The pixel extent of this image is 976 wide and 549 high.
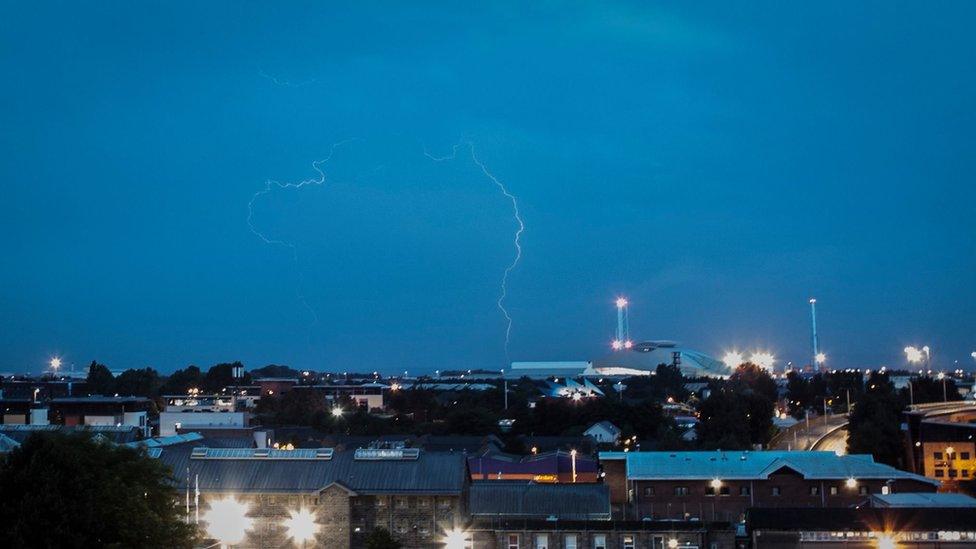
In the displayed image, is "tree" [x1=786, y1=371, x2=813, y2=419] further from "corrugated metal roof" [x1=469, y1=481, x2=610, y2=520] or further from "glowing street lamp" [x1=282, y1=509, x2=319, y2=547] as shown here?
"glowing street lamp" [x1=282, y1=509, x2=319, y2=547]

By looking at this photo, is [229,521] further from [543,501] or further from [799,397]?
[799,397]

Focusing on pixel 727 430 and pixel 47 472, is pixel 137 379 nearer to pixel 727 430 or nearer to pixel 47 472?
pixel 727 430

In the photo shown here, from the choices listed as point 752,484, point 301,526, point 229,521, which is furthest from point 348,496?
point 752,484

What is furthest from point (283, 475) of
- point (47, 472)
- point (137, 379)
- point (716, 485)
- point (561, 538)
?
point (137, 379)

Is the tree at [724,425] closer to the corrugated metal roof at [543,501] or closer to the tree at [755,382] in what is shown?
the corrugated metal roof at [543,501]

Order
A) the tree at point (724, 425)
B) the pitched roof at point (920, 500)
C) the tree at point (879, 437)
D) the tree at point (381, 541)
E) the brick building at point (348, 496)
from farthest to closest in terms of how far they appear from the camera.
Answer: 1. the tree at point (724, 425)
2. the tree at point (879, 437)
3. the pitched roof at point (920, 500)
4. the brick building at point (348, 496)
5. the tree at point (381, 541)

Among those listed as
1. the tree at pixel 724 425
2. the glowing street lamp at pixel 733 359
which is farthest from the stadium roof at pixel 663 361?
the tree at pixel 724 425

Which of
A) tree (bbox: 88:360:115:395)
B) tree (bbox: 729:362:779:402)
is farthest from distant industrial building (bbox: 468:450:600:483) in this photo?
tree (bbox: 88:360:115:395)
